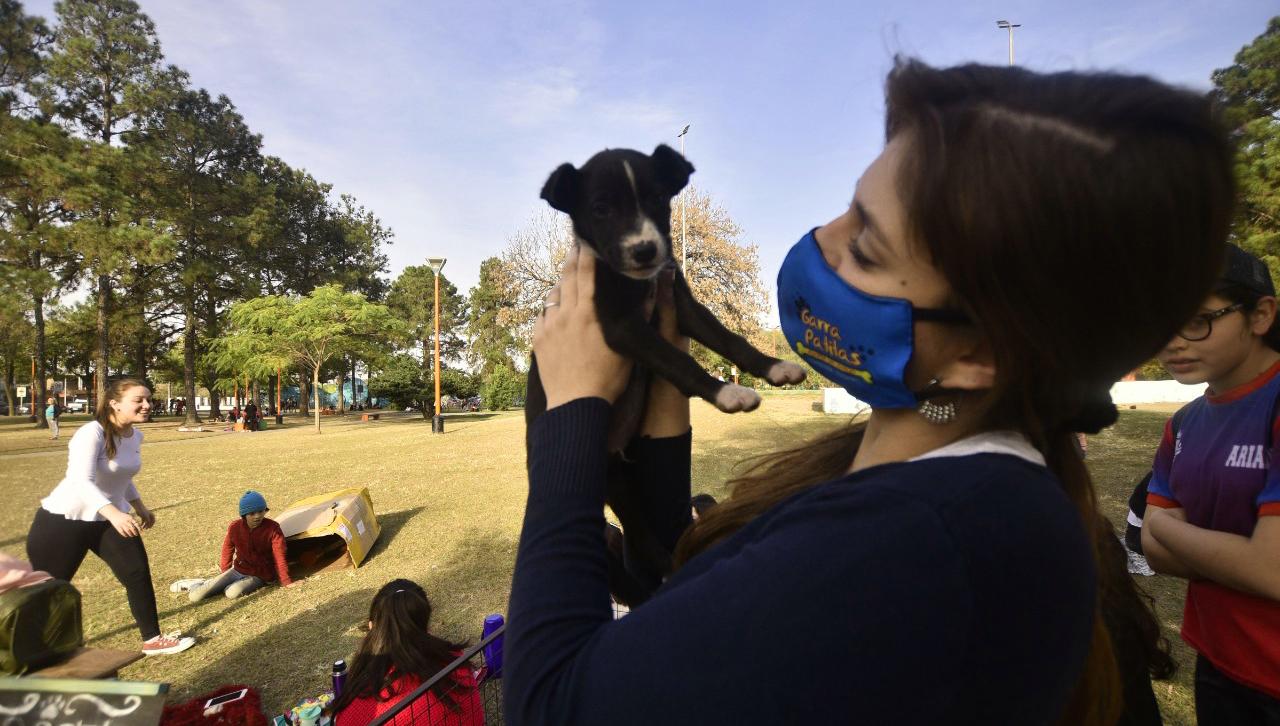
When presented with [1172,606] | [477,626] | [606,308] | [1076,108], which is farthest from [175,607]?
[1172,606]

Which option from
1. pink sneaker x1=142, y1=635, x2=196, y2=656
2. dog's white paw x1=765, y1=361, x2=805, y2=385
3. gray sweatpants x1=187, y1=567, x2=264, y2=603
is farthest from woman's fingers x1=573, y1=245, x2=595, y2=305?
gray sweatpants x1=187, y1=567, x2=264, y2=603

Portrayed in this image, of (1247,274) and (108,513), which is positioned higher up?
(1247,274)

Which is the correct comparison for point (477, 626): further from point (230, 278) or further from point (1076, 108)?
point (230, 278)

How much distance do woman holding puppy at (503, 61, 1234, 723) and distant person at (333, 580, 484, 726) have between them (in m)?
3.05

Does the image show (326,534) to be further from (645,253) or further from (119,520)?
(645,253)

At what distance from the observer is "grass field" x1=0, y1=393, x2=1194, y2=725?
215 inches

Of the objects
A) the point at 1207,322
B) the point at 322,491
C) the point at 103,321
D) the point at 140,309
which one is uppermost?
the point at 140,309

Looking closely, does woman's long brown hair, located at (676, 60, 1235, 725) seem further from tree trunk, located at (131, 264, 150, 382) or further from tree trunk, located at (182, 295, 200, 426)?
tree trunk, located at (182, 295, 200, 426)

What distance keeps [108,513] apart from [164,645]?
142cm

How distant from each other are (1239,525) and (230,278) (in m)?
42.3

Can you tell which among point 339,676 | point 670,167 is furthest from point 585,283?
point 339,676

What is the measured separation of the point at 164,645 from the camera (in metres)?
5.60

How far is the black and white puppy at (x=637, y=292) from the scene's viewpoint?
1.86 m

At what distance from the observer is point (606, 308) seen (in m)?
1.85
